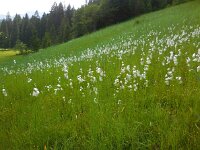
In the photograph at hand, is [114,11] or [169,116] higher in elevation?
[114,11]

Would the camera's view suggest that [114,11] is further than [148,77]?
Yes

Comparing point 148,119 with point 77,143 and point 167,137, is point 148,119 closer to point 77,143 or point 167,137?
point 167,137

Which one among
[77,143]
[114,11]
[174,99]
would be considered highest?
[114,11]

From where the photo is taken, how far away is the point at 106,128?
4.12 m

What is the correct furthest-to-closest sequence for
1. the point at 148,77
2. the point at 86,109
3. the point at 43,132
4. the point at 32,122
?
1. the point at 148,77
2. the point at 86,109
3. the point at 32,122
4. the point at 43,132

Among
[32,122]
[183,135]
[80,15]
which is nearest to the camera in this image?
[183,135]

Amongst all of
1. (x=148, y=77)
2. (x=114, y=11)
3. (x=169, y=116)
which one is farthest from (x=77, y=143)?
(x=114, y=11)

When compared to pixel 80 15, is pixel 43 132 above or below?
below

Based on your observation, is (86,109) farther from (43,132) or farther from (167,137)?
(167,137)

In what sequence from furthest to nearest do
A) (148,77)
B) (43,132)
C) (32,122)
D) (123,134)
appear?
1. (148,77)
2. (32,122)
3. (43,132)
4. (123,134)

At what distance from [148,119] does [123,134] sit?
1.43 feet

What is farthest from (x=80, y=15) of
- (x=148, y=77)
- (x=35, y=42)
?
(x=148, y=77)

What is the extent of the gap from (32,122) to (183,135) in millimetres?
2339

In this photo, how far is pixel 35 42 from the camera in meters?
72.5
